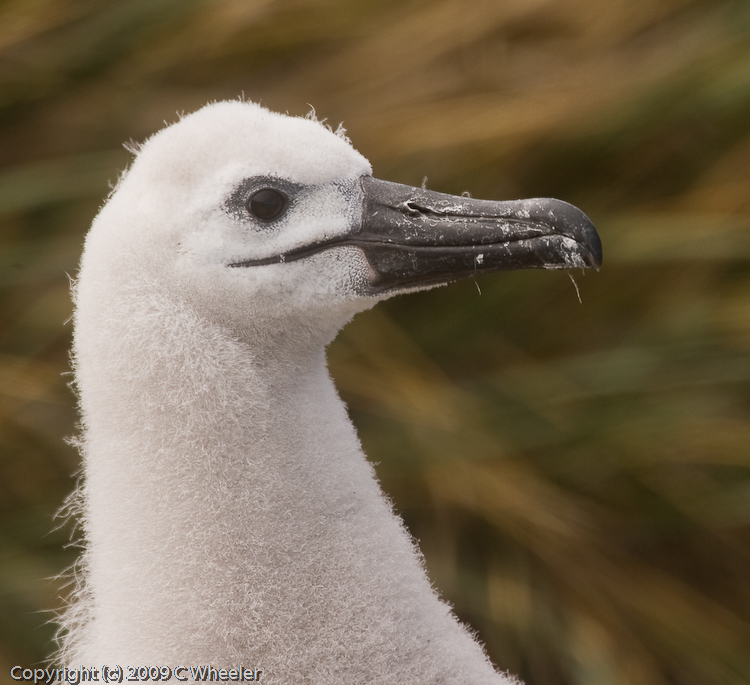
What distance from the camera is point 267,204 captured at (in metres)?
1.32

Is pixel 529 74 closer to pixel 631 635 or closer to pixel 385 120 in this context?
pixel 385 120

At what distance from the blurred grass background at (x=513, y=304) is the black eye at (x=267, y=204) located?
1180mm

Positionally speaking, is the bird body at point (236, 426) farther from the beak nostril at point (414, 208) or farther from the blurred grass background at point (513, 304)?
the blurred grass background at point (513, 304)

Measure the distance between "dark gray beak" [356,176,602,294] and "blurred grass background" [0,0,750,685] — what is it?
1.09m

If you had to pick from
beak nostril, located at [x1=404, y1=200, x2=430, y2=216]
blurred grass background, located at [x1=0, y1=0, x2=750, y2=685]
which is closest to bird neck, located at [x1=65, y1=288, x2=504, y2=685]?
beak nostril, located at [x1=404, y1=200, x2=430, y2=216]

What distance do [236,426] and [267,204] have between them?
13.8 inches

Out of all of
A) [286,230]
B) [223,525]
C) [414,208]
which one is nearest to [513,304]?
[414,208]

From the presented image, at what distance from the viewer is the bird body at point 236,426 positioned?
1.26 meters

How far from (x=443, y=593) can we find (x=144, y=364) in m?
1.51

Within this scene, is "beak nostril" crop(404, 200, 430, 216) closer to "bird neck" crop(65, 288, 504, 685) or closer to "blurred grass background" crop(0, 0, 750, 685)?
"bird neck" crop(65, 288, 504, 685)

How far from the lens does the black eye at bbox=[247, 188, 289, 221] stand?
4.31ft

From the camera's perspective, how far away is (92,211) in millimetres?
2447

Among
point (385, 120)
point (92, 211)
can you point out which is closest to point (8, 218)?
point (92, 211)

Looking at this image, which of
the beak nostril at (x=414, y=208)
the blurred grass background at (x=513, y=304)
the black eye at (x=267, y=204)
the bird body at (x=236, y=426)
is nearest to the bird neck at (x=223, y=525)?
the bird body at (x=236, y=426)
